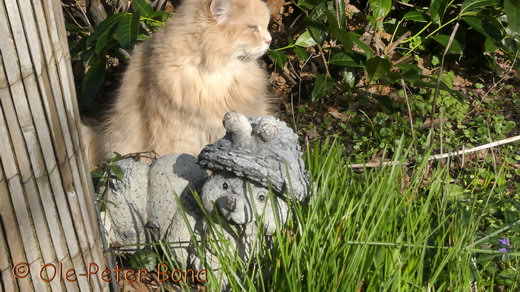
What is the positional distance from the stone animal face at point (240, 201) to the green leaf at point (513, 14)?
197cm

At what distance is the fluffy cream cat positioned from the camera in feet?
9.37

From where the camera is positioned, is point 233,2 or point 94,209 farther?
point 233,2

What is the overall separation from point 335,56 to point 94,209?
2.06 metres

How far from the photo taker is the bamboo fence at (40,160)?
1.55 meters

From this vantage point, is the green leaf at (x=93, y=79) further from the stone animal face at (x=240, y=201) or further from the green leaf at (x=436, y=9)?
the green leaf at (x=436, y=9)

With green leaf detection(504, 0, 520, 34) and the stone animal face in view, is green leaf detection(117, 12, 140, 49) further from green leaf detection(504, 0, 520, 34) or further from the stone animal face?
green leaf detection(504, 0, 520, 34)

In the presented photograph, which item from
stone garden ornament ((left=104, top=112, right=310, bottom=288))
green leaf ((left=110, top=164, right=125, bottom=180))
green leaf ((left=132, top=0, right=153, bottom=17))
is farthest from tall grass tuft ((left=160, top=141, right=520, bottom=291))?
green leaf ((left=132, top=0, right=153, bottom=17))

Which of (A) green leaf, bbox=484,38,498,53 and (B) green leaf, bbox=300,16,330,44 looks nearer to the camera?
(B) green leaf, bbox=300,16,330,44

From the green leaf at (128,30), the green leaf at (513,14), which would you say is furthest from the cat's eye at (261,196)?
the green leaf at (513,14)

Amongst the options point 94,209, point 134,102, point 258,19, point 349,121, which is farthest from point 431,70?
point 94,209

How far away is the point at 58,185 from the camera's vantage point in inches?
69.4

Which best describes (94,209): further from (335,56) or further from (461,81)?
(461,81)

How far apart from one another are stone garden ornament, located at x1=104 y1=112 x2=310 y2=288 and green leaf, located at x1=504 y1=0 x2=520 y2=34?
6.08ft

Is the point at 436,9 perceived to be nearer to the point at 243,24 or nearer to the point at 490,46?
the point at 490,46
